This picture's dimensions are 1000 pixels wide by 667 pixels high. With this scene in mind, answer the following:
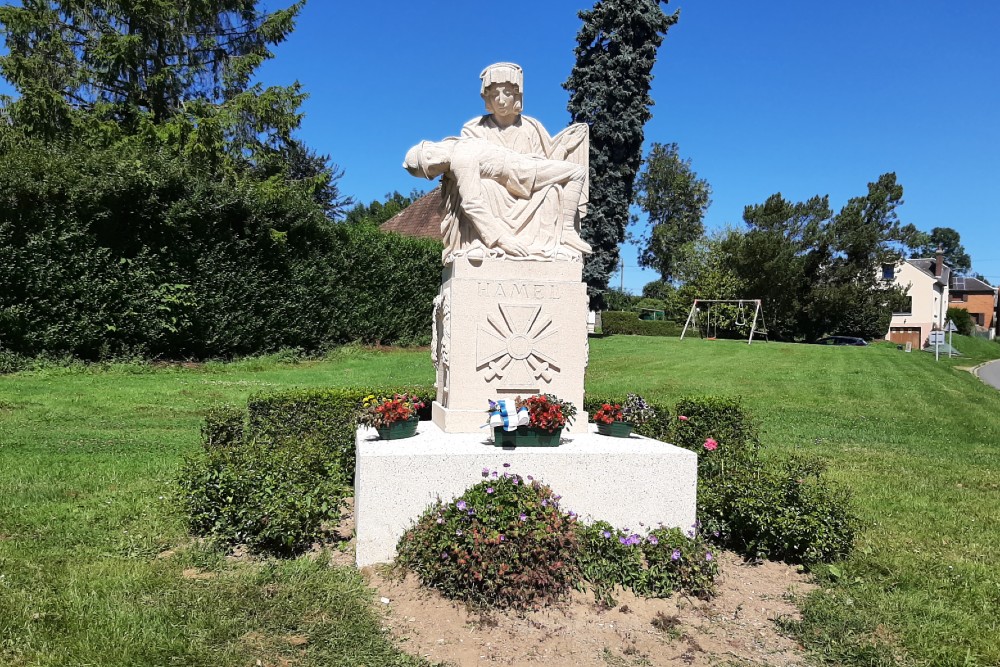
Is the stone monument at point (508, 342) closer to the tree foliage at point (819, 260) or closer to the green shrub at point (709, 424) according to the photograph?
the green shrub at point (709, 424)

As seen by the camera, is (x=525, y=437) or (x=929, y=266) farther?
(x=929, y=266)

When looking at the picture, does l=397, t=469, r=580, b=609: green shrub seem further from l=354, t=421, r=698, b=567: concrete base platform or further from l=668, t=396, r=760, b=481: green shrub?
l=668, t=396, r=760, b=481: green shrub

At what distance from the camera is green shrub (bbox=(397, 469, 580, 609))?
3.47 metres

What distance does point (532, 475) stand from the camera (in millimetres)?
4133

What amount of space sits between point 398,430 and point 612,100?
21.7 meters

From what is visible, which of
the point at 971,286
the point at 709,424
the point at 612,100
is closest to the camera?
the point at 709,424

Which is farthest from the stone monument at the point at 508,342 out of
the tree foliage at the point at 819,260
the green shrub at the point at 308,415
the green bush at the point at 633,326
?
the tree foliage at the point at 819,260

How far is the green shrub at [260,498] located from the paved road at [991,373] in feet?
76.0

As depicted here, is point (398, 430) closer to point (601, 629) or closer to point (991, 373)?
point (601, 629)

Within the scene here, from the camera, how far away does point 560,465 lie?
4148 mm

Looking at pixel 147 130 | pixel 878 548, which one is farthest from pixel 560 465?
pixel 147 130

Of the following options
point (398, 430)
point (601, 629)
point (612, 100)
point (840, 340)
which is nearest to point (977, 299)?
point (840, 340)

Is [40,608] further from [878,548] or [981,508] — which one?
[981,508]

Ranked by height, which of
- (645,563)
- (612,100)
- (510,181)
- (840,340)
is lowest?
(645,563)
